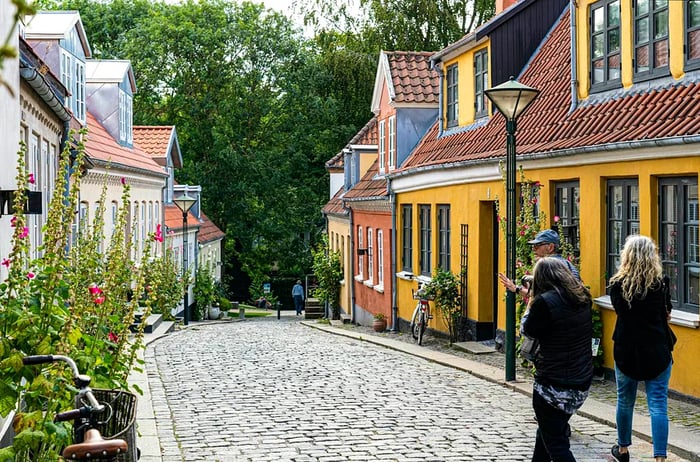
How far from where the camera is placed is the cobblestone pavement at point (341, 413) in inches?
349

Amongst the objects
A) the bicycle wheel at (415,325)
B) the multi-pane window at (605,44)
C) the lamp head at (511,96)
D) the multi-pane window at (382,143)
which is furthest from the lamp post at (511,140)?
the multi-pane window at (382,143)

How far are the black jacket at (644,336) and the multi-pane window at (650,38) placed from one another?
17.7 ft

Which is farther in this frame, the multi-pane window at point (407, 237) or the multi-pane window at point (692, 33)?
the multi-pane window at point (407, 237)

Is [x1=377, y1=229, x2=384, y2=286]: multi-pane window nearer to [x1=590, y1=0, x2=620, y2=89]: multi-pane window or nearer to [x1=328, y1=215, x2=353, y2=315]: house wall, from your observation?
[x1=328, y1=215, x2=353, y2=315]: house wall

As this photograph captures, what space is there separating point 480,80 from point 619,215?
23.4 feet

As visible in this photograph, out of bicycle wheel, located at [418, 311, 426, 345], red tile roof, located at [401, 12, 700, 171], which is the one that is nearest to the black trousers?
red tile roof, located at [401, 12, 700, 171]

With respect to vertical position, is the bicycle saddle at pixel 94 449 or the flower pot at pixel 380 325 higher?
the bicycle saddle at pixel 94 449

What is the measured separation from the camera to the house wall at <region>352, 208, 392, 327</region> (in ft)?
81.7

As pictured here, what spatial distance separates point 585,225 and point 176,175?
35982 mm

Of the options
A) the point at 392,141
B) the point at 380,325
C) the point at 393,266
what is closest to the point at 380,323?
the point at 380,325

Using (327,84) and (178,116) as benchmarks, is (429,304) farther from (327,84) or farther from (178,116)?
→ (178,116)

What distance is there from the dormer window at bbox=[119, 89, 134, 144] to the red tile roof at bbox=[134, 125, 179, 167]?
18.1 feet

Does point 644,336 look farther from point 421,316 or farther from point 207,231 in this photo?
point 207,231

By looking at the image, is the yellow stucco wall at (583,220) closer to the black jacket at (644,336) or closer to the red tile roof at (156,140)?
the black jacket at (644,336)
